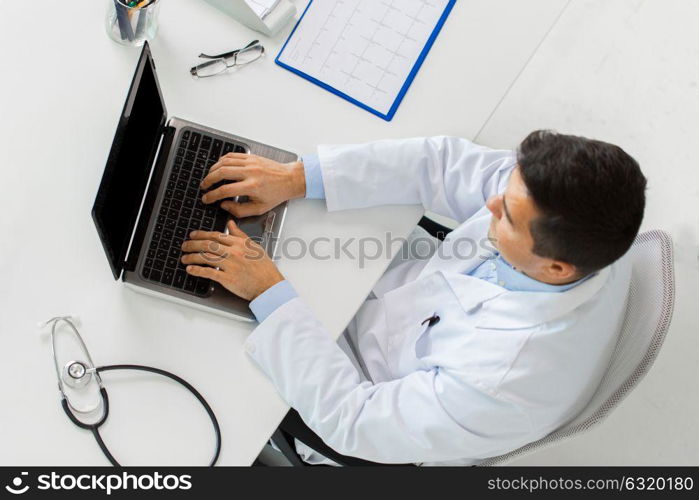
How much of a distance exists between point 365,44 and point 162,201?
54 centimetres

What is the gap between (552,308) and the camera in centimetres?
117

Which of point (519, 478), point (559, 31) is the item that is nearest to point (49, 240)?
point (519, 478)

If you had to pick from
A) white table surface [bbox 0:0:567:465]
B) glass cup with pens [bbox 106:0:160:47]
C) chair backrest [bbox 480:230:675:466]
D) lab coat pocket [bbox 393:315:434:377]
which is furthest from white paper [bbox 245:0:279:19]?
chair backrest [bbox 480:230:675:466]

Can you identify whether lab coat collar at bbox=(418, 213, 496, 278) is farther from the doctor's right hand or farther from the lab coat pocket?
the doctor's right hand

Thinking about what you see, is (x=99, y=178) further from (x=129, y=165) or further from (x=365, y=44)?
(x=365, y=44)

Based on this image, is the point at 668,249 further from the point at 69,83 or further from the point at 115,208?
the point at 69,83

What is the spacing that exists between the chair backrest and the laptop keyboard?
2.16 ft

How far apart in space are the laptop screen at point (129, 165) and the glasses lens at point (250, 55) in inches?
7.9

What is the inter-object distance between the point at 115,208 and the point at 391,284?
0.62 metres

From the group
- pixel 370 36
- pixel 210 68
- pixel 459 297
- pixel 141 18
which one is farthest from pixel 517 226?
pixel 141 18

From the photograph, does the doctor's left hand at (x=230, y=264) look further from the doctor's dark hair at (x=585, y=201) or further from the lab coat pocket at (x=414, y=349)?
the doctor's dark hair at (x=585, y=201)

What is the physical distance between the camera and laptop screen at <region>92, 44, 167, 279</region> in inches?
43.7

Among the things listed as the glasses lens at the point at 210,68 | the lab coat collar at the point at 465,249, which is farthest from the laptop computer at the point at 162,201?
the lab coat collar at the point at 465,249

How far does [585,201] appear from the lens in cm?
105
